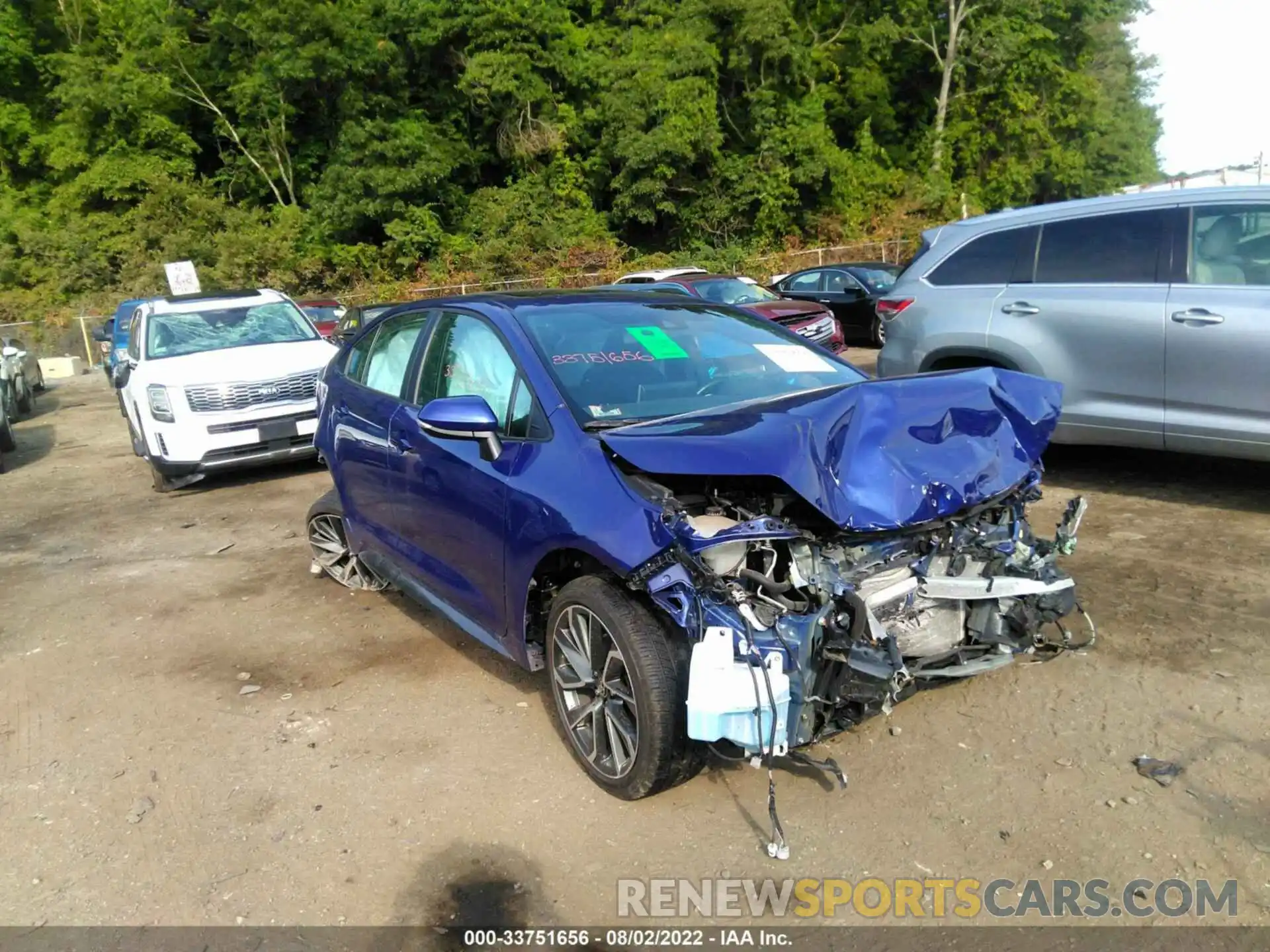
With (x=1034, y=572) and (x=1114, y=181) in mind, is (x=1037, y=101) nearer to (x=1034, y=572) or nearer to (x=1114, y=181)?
(x=1114, y=181)

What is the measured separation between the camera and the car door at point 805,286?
16.5 metres

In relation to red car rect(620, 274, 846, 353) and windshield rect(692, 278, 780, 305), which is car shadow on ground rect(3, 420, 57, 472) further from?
windshield rect(692, 278, 780, 305)

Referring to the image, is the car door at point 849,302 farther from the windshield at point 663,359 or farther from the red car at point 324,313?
the windshield at point 663,359

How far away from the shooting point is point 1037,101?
4028cm

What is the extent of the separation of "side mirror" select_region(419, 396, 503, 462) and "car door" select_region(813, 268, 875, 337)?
1283cm

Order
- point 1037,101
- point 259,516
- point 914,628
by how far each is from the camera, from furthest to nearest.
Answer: point 1037,101 < point 259,516 < point 914,628

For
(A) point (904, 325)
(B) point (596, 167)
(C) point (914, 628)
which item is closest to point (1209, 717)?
(C) point (914, 628)

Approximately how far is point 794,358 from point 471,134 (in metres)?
33.6

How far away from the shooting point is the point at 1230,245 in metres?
5.45

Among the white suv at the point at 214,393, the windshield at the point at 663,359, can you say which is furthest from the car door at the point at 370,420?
the white suv at the point at 214,393

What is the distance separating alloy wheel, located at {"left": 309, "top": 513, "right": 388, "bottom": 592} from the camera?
18.6ft

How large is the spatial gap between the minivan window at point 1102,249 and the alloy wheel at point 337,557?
482 centimetres

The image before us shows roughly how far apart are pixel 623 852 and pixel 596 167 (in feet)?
107

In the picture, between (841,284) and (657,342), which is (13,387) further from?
(657,342)
